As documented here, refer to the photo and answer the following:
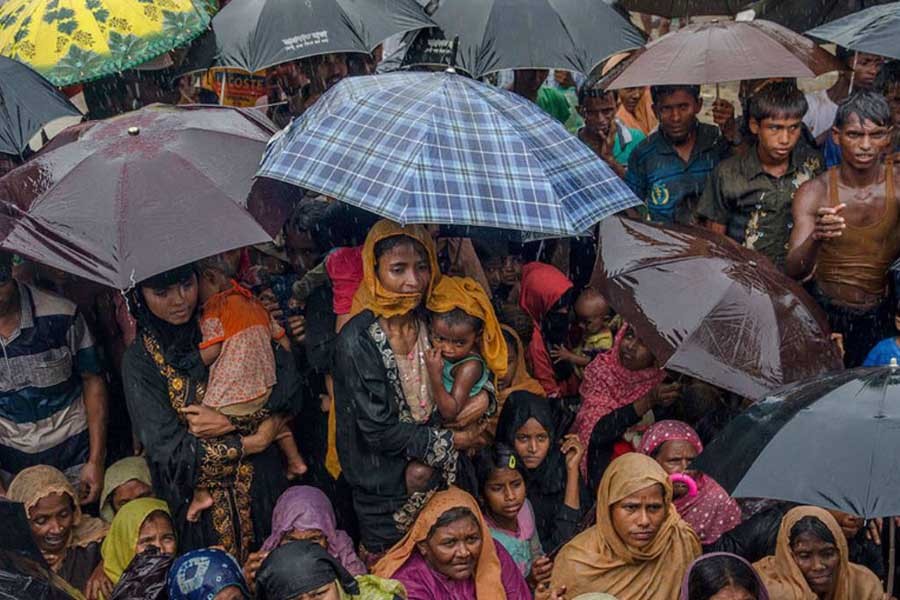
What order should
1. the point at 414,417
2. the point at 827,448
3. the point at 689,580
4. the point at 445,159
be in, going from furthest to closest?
1. the point at 414,417
2. the point at 689,580
3. the point at 445,159
4. the point at 827,448

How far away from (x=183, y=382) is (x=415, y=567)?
1.32 meters

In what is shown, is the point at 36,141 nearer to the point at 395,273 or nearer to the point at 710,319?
the point at 395,273

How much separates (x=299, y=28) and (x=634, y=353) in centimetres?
249

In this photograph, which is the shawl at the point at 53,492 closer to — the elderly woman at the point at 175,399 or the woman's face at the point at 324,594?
the elderly woman at the point at 175,399

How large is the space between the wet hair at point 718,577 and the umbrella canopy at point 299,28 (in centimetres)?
323

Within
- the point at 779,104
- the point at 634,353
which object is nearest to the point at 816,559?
the point at 634,353

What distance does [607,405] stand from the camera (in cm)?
650

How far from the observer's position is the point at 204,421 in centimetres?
570

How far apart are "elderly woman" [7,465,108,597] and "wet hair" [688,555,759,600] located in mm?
2765

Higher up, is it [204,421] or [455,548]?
[204,421]

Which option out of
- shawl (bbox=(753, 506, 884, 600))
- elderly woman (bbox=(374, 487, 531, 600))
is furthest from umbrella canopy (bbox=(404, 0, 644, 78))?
shawl (bbox=(753, 506, 884, 600))

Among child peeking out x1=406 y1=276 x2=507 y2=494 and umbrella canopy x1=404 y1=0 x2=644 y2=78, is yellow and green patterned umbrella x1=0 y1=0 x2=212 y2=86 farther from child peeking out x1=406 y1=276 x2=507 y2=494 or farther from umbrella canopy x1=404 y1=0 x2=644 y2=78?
child peeking out x1=406 y1=276 x2=507 y2=494

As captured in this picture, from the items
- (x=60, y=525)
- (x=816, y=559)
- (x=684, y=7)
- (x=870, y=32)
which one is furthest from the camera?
(x=684, y=7)

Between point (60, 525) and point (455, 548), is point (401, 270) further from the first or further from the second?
point (60, 525)
